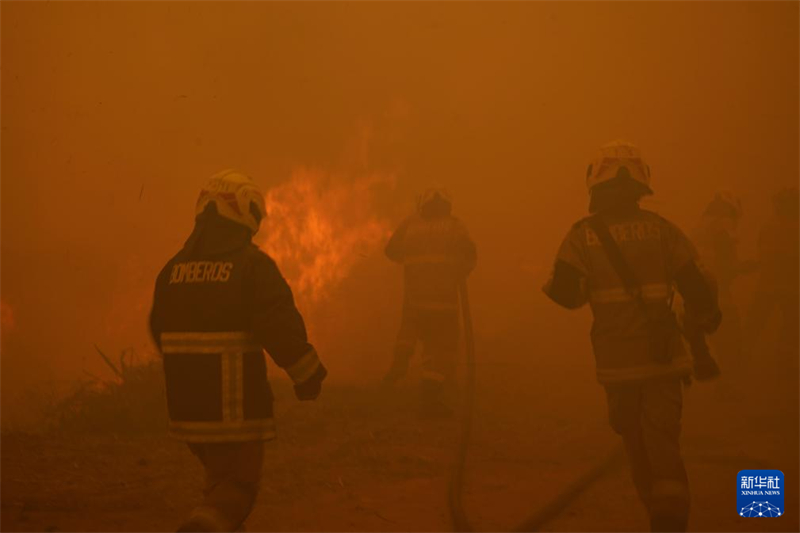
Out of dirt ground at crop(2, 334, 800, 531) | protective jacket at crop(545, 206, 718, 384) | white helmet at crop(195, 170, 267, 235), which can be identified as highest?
white helmet at crop(195, 170, 267, 235)

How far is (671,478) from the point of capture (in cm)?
325

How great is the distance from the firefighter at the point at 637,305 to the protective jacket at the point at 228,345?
1.36 metres

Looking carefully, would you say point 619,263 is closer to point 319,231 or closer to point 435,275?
point 435,275

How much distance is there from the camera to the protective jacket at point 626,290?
11.2ft

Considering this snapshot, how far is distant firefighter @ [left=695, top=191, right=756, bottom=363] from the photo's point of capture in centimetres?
793

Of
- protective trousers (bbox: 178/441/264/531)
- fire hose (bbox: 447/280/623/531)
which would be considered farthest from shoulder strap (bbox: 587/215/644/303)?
protective trousers (bbox: 178/441/264/531)

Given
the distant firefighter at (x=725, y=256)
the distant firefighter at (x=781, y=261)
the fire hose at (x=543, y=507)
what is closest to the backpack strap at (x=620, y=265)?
the fire hose at (x=543, y=507)

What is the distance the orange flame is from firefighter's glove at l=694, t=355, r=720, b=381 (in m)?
10.5

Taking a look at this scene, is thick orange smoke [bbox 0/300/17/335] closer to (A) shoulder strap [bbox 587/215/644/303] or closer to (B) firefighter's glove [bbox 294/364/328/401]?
(B) firefighter's glove [bbox 294/364/328/401]

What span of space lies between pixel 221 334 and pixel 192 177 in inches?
760

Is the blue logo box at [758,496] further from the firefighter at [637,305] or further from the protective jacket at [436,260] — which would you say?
the protective jacket at [436,260]

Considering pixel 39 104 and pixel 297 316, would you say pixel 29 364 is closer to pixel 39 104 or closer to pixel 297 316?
pixel 39 104

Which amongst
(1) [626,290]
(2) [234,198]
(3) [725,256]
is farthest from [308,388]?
(3) [725,256]

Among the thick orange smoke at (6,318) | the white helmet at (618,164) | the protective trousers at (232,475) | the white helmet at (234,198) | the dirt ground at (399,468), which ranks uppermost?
the white helmet at (618,164)
